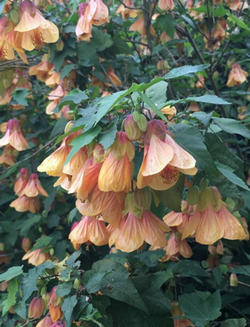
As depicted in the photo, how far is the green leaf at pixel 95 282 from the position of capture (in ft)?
3.12

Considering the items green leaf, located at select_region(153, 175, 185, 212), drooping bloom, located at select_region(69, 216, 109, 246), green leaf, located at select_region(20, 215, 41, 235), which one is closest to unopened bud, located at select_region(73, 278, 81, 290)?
drooping bloom, located at select_region(69, 216, 109, 246)

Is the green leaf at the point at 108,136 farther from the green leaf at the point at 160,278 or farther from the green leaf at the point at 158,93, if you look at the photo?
the green leaf at the point at 160,278

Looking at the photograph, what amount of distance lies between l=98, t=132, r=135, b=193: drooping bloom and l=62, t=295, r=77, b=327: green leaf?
35 cm

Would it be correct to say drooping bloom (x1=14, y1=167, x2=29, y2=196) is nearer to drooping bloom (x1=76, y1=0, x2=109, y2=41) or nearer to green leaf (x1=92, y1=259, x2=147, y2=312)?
drooping bloom (x1=76, y1=0, x2=109, y2=41)

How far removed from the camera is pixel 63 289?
38.5 inches

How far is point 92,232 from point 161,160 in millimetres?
338

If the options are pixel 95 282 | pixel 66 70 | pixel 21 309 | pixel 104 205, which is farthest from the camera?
pixel 66 70

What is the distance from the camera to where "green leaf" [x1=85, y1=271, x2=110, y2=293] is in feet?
3.12

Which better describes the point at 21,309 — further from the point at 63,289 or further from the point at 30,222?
the point at 30,222

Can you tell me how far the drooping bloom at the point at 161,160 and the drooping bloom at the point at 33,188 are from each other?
125cm

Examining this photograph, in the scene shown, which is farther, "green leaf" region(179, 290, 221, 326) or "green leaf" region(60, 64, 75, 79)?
"green leaf" region(60, 64, 75, 79)

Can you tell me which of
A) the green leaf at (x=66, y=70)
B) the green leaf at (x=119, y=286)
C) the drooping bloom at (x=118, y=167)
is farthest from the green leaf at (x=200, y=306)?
the green leaf at (x=66, y=70)

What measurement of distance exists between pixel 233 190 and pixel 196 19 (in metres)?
1.56

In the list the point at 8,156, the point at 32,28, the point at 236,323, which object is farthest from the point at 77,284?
the point at 8,156
